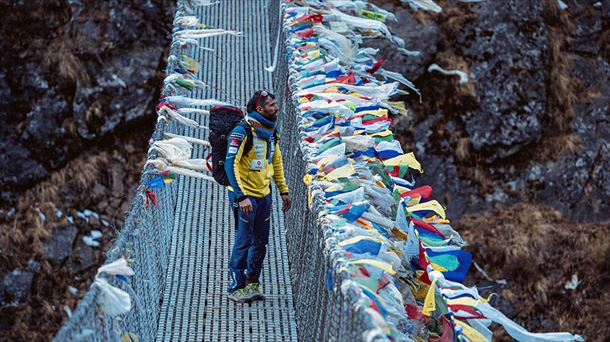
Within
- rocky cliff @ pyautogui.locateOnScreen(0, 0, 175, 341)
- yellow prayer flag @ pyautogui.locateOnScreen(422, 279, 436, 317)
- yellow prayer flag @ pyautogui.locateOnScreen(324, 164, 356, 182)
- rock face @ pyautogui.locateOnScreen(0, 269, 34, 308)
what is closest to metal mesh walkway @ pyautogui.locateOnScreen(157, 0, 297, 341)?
yellow prayer flag @ pyautogui.locateOnScreen(324, 164, 356, 182)

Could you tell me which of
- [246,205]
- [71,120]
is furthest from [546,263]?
[246,205]

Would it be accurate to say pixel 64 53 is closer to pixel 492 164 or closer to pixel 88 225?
pixel 88 225

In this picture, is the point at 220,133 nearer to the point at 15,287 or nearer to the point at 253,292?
the point at 253,292

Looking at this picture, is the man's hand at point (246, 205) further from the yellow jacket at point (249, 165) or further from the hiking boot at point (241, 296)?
the hiking boot at point (241, 296)

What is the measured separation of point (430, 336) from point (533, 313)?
393 inches

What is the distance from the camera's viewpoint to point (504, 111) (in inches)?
613

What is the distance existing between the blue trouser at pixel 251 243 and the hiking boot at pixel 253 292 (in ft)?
0.11

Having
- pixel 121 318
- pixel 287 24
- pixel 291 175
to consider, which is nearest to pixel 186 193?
pixel 291 175

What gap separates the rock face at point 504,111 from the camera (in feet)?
50.0

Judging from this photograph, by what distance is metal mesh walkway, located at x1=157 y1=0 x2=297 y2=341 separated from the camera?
217 inches

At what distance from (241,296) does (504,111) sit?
10606 millimetres

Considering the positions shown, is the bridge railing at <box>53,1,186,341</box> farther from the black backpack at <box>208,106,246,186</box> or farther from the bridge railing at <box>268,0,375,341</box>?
the bridge railing at <box>268,0,375,341</box>

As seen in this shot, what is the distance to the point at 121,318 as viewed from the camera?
426cm

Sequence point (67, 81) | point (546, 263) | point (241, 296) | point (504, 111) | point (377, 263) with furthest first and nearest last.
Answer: point (504, 111) < point (67, 81) < point (546, 263) < point (241, 296) < point (377, 263)
